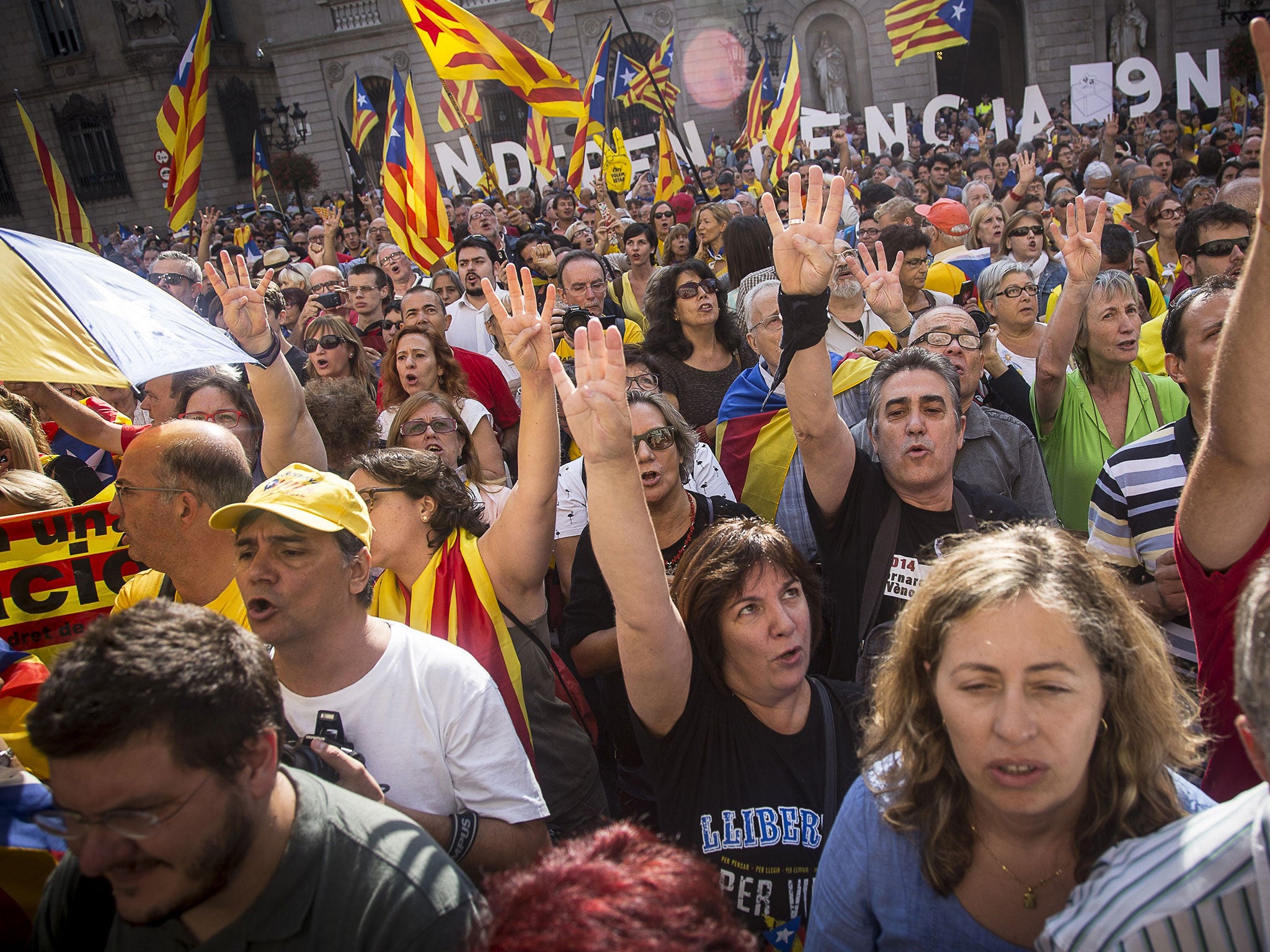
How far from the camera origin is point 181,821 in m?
1.38

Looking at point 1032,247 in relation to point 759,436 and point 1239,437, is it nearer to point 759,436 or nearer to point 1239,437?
point 759,436

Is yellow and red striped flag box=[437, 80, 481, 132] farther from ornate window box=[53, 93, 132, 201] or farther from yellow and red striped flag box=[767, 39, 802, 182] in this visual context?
ornate window box=[53, 93, 132, 201]

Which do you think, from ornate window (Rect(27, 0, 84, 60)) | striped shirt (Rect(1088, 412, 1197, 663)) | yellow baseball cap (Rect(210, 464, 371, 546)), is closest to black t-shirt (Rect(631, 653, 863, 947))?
yellow baseball cap (Rect(210, 464, 371, 546))

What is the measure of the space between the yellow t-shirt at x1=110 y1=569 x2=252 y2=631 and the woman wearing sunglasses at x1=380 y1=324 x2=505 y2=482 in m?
1.54

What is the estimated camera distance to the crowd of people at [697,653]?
1.36m

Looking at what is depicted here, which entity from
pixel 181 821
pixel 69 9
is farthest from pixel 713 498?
pixel 69 9

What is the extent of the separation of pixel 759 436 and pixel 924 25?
349 inches

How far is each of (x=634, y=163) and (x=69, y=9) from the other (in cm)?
3092

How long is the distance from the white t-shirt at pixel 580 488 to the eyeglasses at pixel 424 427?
488 millimetres

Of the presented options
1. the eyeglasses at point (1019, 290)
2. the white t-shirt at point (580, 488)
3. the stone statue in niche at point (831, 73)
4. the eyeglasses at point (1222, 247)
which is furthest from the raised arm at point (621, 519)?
the stone statue in niche at point (831, 73)

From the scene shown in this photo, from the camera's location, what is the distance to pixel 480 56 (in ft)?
23.9

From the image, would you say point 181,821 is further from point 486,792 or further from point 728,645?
point 728,645

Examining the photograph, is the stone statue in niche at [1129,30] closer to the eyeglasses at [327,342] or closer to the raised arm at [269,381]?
the eyeglasses at [327,342]

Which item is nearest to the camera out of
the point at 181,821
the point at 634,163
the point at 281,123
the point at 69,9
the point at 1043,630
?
the point at 181,821
